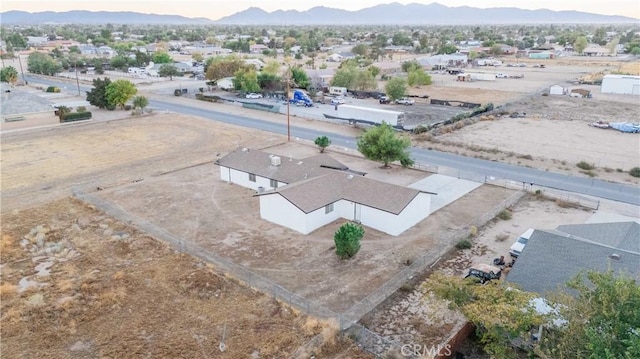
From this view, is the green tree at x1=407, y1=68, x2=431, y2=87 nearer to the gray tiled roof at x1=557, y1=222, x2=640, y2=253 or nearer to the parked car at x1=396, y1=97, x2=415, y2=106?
the parked car at x1=396, y1=97, x2=415, y2=106

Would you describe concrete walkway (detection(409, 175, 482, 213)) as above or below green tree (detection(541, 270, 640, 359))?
below

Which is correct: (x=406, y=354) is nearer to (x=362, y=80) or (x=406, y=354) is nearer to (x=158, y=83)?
(x=362, y=80)

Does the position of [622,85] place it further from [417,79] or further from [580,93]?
[417,79]

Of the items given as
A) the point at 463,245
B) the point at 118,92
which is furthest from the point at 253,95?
the point at 463,245

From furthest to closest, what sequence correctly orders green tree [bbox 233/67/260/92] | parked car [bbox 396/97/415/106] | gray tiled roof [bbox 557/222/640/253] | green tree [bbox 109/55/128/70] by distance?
green tree [bbox 109/55/128/70] < green tree [bbox 233/67/260/92] < parked car [bbox 396/97/415/106] < gray tiled roof [bbox 557/222/640/253]

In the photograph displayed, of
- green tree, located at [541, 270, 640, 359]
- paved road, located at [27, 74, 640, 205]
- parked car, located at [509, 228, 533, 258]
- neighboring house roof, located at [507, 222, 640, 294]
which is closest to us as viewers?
green tree, located at [541, 270, 640, 359]

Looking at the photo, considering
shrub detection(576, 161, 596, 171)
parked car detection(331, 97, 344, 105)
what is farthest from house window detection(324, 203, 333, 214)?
parked car detection(331, 97, 344, 105)

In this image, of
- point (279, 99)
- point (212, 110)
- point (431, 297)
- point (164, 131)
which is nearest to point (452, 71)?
point (279, 99)

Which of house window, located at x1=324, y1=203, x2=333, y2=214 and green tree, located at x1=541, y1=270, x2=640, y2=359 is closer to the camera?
green tree, located at x1=541, y1=270, x2=640, y2=359
